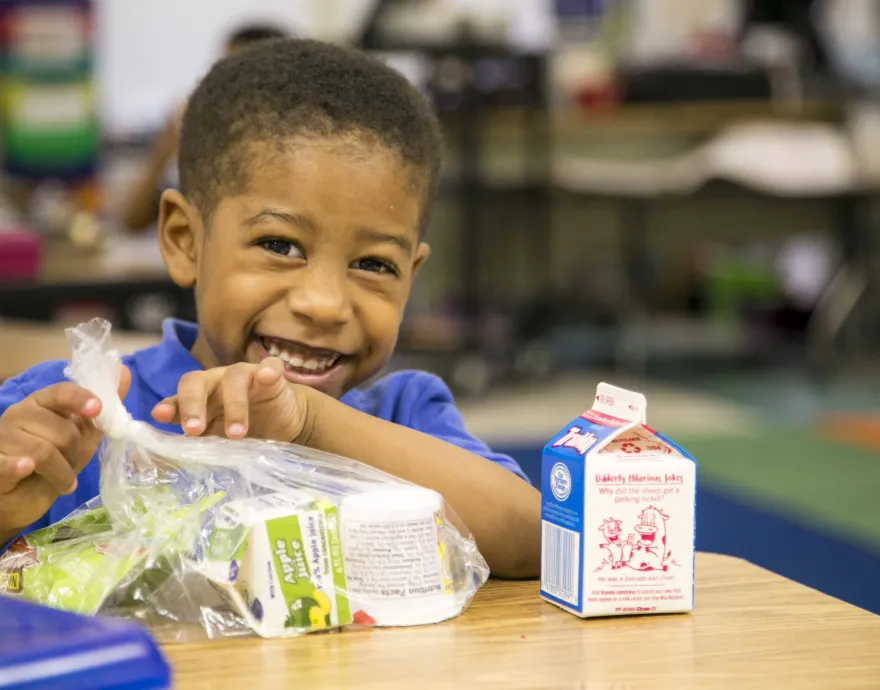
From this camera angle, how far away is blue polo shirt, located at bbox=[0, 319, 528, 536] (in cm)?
103

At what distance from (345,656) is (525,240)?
586 centimetres

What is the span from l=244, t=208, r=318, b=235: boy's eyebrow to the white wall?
6014 millimetres

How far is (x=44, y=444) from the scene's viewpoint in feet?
2.41

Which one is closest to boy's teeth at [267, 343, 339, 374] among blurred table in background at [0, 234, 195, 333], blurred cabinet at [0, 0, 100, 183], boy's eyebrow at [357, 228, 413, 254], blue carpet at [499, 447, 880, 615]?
boy's eyebrow at [357, 228, 413, 254]

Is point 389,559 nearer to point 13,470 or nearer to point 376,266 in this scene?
point 13,470

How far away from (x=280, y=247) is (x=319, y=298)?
0.21 ft

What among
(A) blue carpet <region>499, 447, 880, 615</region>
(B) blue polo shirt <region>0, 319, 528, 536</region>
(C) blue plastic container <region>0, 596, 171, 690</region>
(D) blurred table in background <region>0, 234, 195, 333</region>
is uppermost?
(C) blue plastic container <region>0, 596, 171, 690</region>

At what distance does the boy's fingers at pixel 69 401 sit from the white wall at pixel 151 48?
6.38 m

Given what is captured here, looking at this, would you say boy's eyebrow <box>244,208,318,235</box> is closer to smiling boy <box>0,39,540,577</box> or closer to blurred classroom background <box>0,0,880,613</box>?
smiling boy <box>0,39,540,577</box>

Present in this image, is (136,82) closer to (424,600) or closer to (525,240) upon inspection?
(525,240)

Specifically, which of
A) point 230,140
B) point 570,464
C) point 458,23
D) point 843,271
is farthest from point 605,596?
point 843,271

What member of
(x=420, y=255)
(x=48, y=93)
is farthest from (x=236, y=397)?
(x=48, y=93)

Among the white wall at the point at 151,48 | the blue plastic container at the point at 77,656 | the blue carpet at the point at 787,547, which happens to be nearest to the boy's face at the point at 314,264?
the blue plastic container at the point at 77,656

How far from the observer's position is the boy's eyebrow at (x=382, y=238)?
3.53 ft
